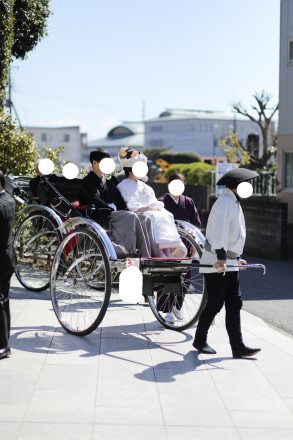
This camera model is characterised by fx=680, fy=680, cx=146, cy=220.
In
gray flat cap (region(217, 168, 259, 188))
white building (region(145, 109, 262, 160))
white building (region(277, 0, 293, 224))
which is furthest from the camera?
white building (region(145, 109, 262, 160))

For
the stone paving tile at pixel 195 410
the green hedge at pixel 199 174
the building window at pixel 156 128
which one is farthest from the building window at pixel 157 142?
the stone paving tile at pixel 195 410

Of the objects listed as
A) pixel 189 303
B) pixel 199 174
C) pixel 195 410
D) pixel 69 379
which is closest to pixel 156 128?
pixel 199 174

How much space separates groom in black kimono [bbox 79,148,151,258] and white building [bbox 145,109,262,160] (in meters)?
111

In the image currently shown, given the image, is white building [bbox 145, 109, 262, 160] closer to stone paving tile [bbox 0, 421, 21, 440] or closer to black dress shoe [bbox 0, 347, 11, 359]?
black dress shoe [bbox 0, 347, 11, 359]

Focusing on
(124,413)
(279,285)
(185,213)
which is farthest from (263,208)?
(124,413)

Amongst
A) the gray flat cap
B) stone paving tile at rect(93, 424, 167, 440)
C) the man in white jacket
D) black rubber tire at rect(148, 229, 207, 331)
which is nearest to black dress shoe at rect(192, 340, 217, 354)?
the man in white jacket

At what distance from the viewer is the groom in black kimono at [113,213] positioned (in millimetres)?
6308

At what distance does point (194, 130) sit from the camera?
124875mm

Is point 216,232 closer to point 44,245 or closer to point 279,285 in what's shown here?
point 44,245

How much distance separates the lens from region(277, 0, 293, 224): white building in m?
21.4

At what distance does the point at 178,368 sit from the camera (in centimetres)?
552

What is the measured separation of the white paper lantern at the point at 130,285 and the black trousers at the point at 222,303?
23.4 inches

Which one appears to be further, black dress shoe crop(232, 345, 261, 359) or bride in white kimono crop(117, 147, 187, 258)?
bride in white kimono crop(117, 147, 187, 258)

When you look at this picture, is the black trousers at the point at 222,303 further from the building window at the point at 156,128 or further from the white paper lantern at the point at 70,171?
the building window at the point at 156,128
